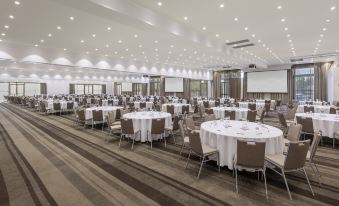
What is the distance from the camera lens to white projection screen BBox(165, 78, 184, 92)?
1073 inches

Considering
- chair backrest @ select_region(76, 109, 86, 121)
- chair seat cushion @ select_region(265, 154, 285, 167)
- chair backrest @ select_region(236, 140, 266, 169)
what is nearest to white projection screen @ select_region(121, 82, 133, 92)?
chair backrest @ select_region(76, 109, 86, 121)

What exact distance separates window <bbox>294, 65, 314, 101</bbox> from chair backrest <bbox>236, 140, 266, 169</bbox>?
790 inches

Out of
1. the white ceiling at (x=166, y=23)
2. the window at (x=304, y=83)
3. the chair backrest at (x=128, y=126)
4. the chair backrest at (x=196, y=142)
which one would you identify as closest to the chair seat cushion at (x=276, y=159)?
the chair backrest at (x=196, y=142)

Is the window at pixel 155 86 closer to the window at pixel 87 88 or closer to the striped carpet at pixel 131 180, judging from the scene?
the window at pixel 87 88

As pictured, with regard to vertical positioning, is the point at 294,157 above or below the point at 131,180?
above

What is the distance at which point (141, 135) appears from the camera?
640 centimetres

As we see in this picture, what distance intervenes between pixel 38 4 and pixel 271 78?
20867mm

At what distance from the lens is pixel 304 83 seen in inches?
789

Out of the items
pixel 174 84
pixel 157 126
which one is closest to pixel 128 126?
pixel 157 126

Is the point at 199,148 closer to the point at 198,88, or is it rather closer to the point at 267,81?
the point at 267,81

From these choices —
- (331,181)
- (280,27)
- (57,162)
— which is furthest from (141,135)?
(280,27)

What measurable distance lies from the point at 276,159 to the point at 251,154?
0.64 m

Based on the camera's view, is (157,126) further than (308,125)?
No

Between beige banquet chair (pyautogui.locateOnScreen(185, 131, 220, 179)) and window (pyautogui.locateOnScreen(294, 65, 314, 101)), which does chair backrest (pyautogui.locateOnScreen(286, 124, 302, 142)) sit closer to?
beige banquet chair (pyautogui.locateOnScreen(185, 131, 220, 179))
